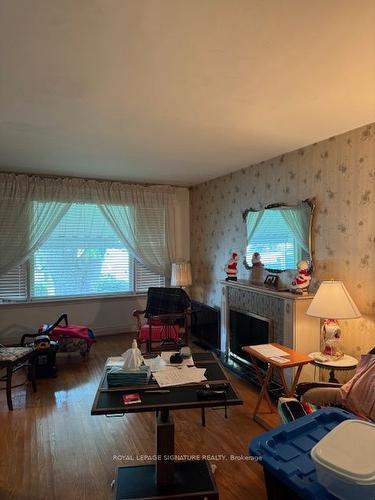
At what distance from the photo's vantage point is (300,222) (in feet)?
11.1

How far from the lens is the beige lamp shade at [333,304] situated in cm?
256

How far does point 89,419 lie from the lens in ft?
9.36

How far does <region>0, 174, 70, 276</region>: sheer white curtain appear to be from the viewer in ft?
15.3

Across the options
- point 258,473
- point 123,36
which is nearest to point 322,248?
point 258,473

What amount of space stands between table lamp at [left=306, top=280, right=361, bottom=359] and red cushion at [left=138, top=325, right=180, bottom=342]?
6.61 ft

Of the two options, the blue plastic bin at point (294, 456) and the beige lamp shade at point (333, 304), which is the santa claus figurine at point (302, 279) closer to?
the beige lamp shade at point (333, 304)

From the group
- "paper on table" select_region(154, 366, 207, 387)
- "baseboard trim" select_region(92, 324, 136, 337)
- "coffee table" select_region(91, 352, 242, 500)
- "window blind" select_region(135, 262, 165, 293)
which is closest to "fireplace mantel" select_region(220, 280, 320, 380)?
"coffee table" select_region(91, 352, 242, 500)

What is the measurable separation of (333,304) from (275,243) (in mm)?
1280

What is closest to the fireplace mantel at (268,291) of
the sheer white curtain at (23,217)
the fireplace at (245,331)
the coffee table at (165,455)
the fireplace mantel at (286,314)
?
the fireplace mantel at (286,314)

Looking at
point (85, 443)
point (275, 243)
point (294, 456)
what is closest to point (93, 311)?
point (85, 443)

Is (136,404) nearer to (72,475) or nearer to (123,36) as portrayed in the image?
(72,475)

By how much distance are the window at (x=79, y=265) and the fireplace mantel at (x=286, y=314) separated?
227cm

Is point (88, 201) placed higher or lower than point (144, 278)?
higher

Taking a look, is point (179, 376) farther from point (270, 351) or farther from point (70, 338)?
point (70, 338)
